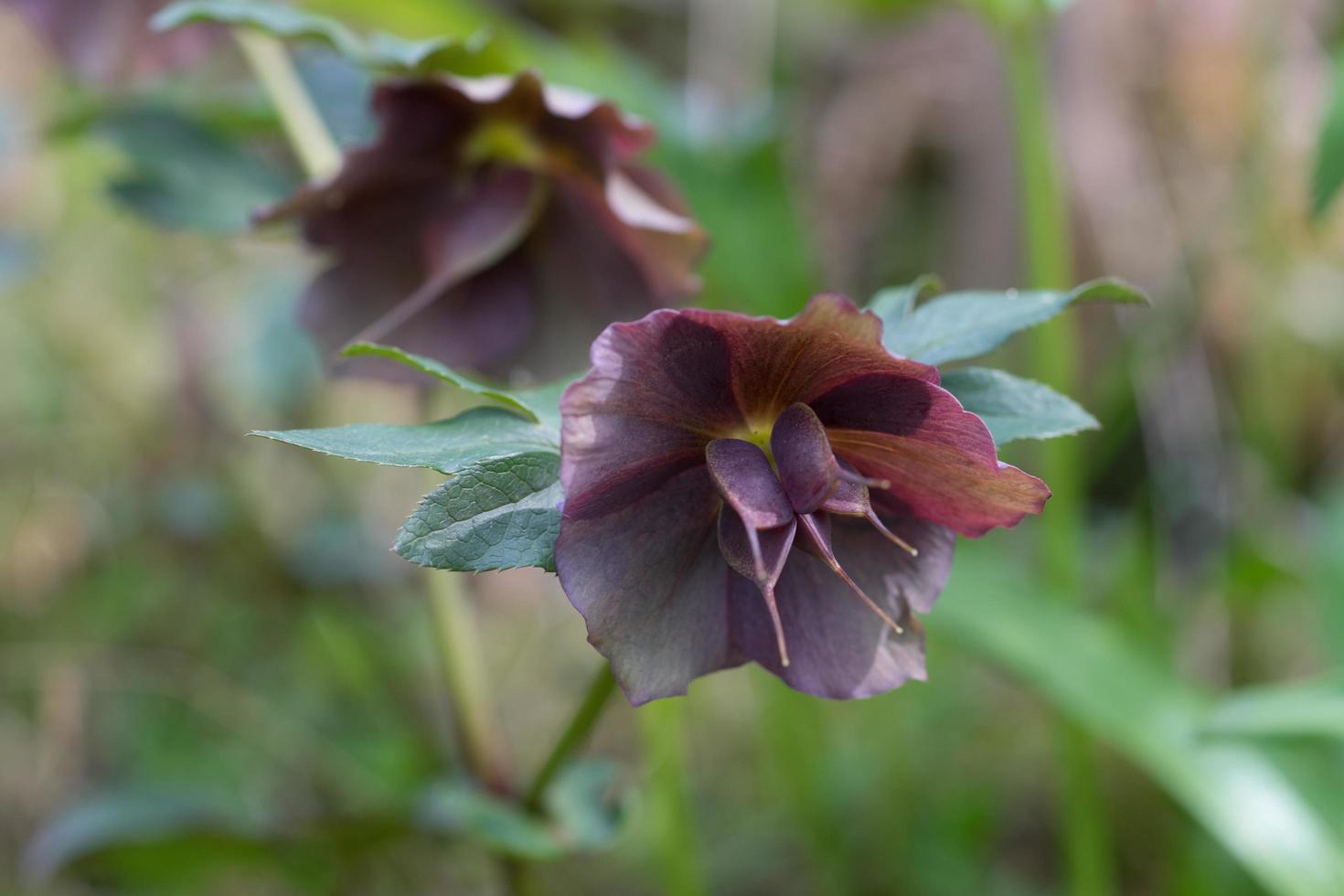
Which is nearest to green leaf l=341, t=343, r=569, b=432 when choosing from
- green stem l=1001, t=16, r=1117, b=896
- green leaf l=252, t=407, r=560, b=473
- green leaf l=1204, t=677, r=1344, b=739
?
green leaf l=252, t=407, r=560, b=473

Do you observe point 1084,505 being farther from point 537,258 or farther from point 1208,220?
point 537,258

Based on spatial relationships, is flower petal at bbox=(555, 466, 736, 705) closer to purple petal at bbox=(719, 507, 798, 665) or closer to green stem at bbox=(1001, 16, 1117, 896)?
purple petal at bbox=(719, 507, 798, 665)

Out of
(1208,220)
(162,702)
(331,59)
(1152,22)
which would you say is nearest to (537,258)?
(331,59)

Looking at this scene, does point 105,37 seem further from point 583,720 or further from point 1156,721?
point 1156,721

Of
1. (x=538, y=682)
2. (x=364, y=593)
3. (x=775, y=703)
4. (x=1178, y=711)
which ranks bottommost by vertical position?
(x=538, y=682)

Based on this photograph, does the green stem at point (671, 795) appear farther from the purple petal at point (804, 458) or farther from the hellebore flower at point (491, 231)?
the purple petal at point (804, 458)
